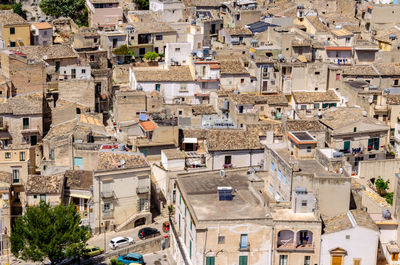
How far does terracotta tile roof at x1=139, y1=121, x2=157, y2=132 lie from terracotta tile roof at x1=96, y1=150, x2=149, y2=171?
5.76m

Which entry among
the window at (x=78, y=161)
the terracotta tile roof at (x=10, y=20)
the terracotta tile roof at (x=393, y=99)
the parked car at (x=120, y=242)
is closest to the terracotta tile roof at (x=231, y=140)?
the window at (x=78, y=161)

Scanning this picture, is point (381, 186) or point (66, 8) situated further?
point (66, 8)

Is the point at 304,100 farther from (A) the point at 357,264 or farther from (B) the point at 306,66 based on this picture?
(A) the point at 357,264

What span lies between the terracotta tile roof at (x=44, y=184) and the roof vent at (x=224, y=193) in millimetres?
15020

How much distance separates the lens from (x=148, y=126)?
68000 millimetres

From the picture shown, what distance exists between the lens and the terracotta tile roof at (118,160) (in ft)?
196

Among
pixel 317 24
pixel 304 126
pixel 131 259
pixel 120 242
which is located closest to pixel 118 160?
pixel 120 242

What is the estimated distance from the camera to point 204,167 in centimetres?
6606

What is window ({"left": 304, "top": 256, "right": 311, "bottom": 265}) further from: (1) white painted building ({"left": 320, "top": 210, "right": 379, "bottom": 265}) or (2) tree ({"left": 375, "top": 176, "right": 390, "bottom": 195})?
(2) tree ({"left": 375, "top": 176, "right": 390, "bottom": 195})

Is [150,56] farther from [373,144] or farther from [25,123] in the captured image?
[373,144]

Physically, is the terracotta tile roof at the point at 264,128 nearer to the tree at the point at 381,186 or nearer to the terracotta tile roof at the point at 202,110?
the terracotta tile roof at the point at 202,110

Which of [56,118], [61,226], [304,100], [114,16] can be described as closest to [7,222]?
[61,226]

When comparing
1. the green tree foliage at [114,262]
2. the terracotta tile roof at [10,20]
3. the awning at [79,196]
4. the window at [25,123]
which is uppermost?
the terracotta tile roof at [10,20]

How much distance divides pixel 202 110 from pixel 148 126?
358 inches
